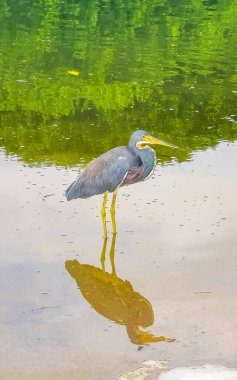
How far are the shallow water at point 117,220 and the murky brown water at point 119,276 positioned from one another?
0.5 inches

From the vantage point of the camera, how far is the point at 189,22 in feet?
61.2

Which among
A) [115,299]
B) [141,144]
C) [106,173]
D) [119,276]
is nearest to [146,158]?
[141,144]

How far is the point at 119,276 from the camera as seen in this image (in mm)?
5969

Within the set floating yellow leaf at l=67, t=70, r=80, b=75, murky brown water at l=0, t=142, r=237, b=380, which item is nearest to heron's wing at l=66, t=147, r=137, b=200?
murky brown water at l=0, t=142, r=237, b=380

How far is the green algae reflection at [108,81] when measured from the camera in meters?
9.26

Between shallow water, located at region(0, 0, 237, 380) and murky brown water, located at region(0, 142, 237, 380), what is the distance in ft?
0.04

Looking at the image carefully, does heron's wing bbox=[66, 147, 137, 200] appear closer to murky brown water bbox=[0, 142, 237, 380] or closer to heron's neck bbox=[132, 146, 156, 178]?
heron's neck bbox=[132, 146, 156, 178]

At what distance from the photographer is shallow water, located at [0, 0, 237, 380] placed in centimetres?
493

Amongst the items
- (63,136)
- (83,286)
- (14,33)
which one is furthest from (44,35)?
(83,286)

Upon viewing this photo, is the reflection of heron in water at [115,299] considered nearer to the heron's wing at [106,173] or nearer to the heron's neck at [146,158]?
the heron's wing at [106,173]

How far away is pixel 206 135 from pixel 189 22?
9836 mm

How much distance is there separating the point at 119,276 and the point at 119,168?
95 centimetres

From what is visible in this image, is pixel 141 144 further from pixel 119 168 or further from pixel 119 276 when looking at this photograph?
pixel 119 276

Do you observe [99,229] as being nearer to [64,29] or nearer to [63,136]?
[63,136]
